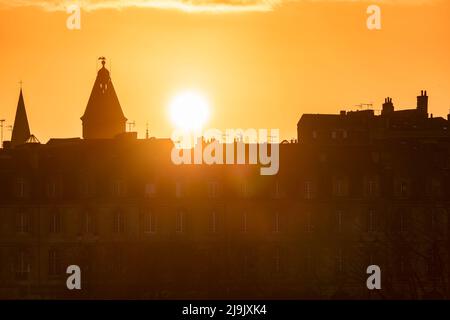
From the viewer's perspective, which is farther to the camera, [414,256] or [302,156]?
[302,156]

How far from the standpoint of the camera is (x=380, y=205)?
4619 inches

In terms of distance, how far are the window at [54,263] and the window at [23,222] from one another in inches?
87.1

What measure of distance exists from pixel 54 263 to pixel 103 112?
49543 mm

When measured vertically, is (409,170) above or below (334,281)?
above

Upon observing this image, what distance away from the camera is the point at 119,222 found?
115938 mm

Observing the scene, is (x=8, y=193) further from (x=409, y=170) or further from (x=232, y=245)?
(x=409, y=170)

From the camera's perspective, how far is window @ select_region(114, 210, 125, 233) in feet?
380

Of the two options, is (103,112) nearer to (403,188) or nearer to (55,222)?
(55,222)

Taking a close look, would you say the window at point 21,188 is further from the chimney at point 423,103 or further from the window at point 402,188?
the chimney at point 423,103

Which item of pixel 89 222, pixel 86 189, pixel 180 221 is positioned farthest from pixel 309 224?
pixel 86 189

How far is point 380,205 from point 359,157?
386 cm

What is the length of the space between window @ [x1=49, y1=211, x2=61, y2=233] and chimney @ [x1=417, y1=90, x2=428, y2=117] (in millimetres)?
50327
